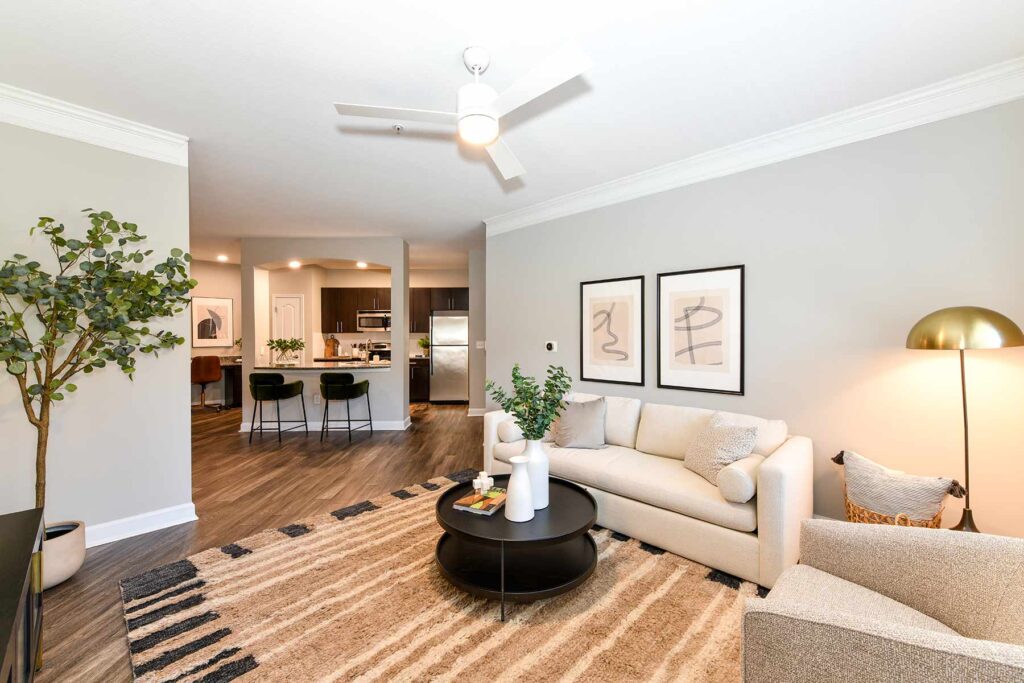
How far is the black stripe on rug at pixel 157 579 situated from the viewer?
2188 mm

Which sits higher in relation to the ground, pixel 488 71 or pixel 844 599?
pixel 488 71

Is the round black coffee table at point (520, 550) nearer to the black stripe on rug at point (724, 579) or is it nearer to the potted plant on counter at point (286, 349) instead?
the black stripe on rug at point (724, 579)

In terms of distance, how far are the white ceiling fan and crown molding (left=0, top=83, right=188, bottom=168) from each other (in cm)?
178

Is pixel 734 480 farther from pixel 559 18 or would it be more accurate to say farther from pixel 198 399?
pixel 198 399

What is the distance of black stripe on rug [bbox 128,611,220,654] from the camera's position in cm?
180

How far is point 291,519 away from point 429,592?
1.48 metres

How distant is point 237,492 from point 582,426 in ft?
9.79

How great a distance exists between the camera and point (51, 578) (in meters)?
2.24

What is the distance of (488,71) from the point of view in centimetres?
215

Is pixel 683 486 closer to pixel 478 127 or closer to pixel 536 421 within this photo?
pixel 536 421

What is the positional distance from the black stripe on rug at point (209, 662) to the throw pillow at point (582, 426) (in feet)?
7.49

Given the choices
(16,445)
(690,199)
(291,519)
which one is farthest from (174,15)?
(690,199)

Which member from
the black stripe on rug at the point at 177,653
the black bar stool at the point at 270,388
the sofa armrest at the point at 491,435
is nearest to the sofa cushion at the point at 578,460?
the sofa armrest at the point at 491,435

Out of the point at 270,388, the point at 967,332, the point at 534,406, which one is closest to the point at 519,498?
the point at 534,406
